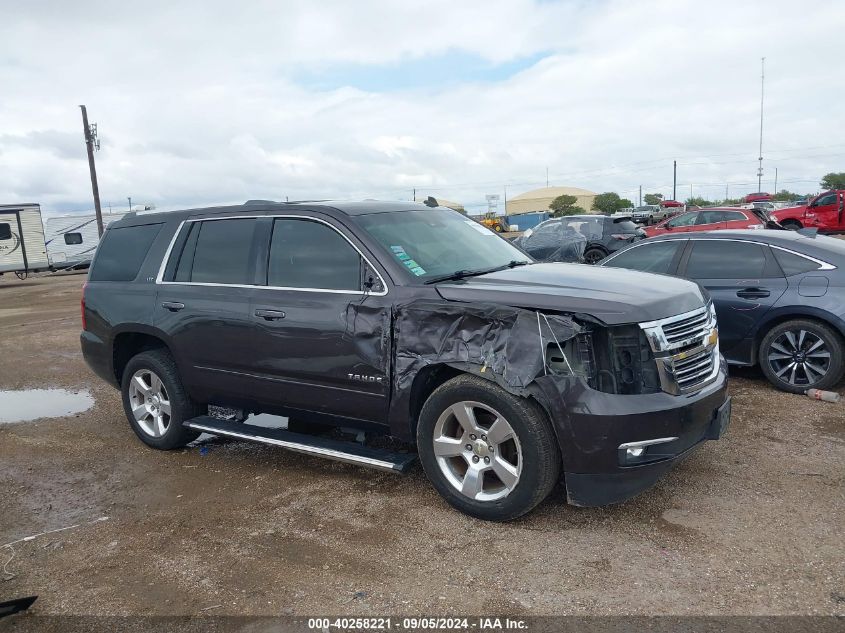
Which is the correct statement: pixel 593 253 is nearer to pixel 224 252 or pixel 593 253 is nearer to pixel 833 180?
pixel 224 252

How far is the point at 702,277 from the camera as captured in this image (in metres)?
6.85

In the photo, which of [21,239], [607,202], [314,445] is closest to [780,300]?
[314,445]

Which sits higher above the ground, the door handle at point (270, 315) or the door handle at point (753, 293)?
the door handle at point (270, 315)

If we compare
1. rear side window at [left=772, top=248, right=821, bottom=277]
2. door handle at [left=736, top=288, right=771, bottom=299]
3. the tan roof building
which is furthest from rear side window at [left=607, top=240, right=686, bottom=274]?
the tan roof building

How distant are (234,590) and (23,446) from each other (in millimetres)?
3649

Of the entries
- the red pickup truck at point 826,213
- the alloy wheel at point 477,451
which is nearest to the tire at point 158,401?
the alloy wheel at point 477,451

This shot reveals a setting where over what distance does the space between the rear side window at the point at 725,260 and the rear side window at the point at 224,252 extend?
451 centimetres

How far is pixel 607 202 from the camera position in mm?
81000

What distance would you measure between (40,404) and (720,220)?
17453mm

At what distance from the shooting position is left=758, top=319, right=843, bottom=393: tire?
19.7 ft

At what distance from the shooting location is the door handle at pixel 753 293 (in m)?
6.34

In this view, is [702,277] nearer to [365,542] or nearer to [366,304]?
[366,304]

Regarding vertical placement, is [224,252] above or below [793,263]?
above

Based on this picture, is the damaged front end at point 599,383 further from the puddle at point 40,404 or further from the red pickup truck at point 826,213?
the red pickup truck at point 826,213
